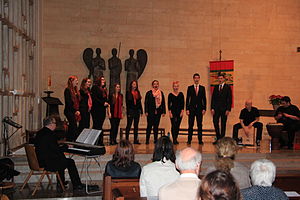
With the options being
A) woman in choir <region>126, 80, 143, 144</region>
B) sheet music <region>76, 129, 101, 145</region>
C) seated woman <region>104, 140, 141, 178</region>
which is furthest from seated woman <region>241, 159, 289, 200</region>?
woman in choir <region>126, 80, 143, 144</region>

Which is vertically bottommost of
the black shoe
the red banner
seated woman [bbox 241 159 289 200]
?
the black shoe

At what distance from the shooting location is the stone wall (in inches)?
481

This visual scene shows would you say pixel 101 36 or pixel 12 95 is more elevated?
pixel 101 36

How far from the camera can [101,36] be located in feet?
40.8

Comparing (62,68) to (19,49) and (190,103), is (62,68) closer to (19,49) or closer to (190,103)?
(19,49)

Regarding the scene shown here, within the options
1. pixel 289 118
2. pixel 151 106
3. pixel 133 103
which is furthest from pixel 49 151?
pixel 289 118

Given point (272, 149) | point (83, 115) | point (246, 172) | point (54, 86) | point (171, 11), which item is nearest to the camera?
point (246, 172)

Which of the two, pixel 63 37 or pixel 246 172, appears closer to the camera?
pixel 246 172

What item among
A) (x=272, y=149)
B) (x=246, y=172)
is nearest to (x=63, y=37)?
(x=272, y=149)

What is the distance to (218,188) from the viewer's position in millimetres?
1890

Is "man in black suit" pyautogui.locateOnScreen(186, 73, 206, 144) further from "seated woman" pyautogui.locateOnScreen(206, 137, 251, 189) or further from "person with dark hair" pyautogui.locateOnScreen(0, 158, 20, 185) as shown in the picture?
"seated woman" pyautogui.locateOnScreen(206, 137, 251, 189)

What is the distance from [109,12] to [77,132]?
5021mm

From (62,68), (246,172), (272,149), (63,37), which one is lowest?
(272,149)

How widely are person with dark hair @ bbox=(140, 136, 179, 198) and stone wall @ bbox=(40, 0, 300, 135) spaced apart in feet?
27.9
